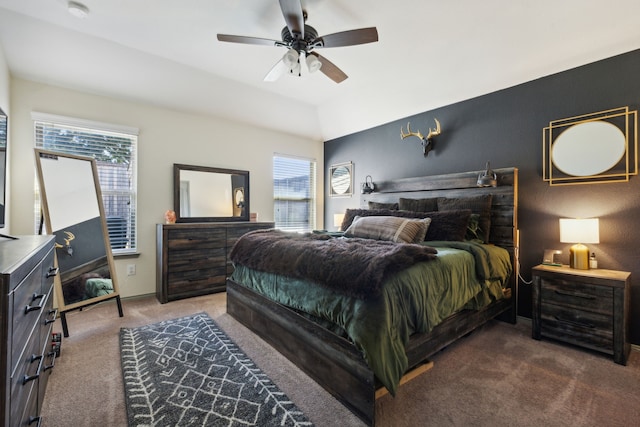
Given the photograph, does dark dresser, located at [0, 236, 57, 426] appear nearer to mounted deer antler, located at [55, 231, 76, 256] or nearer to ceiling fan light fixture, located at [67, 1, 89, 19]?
mounted deer antler, located at [55, 231, 76, 256]

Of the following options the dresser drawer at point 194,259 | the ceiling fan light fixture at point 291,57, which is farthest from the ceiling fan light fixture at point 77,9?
the dresser drawer at point 194,259

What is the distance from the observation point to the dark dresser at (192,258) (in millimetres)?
3379

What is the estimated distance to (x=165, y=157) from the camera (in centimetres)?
371

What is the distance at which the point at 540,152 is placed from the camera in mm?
2824

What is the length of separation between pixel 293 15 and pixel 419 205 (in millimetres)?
2356

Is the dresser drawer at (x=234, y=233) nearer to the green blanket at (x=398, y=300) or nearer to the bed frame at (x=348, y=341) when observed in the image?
the bed frame at (x=348, y=341)

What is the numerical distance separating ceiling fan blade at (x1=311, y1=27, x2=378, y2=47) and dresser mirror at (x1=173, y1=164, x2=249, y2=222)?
2508mm

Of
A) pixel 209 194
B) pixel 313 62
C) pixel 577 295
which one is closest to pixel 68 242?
pixel 209 194

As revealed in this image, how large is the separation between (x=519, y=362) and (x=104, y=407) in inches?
107

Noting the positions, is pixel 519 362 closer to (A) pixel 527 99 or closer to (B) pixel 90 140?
(A) pixel 527 99

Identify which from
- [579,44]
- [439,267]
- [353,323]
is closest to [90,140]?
[353,323]

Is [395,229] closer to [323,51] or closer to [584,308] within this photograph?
[584,308]

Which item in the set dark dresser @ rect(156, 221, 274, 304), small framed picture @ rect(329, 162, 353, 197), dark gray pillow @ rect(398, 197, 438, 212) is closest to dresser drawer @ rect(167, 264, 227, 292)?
dark dresser @ rect(156, 221, 274, 304)

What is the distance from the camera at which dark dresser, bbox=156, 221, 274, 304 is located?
3379 millimetres
